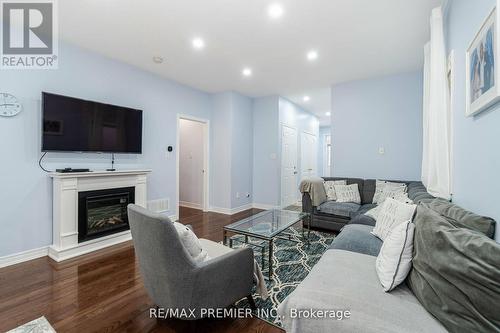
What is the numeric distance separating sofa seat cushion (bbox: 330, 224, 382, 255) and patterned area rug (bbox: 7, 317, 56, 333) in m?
2.21

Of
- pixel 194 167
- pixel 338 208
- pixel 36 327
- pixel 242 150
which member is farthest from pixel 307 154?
pixel 36 327

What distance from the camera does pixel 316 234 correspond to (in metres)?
3.52

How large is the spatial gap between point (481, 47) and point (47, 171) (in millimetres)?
4224

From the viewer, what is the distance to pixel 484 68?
1.24 m

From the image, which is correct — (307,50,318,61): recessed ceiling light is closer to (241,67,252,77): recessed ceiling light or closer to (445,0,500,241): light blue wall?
(241,67,252,77): recessed ceiling light

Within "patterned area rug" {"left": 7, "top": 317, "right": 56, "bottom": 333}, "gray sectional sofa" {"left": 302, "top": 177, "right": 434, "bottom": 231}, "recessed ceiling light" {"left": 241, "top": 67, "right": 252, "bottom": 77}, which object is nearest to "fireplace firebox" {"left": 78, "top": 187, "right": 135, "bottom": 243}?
"patterned area rug" {"left": 7, "top": 317, "right": 56, "bottom": 333}

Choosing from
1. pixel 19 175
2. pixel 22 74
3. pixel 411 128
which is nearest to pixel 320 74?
pixel 411 128

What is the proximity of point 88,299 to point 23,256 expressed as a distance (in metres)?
1.46

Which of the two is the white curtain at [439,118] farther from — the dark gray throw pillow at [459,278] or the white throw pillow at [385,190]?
the white throw pillow at [385,190]

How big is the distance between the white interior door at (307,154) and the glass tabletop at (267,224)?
3.64m

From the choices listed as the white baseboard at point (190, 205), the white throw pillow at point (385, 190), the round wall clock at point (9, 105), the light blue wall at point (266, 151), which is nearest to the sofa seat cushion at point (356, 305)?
the white throw pillow at point (385, 190)

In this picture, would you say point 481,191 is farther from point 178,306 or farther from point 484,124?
point 178,306

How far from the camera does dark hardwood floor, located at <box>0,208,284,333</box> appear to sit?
5.26 feet

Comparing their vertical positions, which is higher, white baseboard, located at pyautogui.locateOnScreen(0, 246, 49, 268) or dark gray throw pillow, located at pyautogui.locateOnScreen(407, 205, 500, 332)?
dark gray throw pillow, located at pyautogui.locateOnScreen(407, 205, 500, 332)
